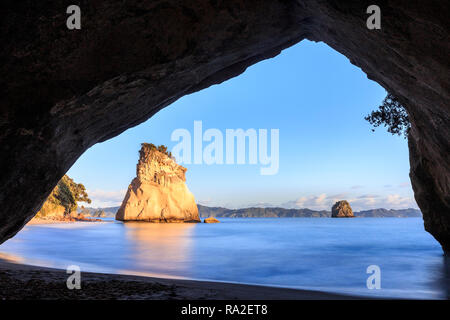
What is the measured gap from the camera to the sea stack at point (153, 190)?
69500 millimetres

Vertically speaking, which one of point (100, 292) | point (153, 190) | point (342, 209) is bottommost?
point (342, 209)

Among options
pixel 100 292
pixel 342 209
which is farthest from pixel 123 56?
pixel 342 209

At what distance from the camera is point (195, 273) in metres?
13.2

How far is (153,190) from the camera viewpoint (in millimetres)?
69625

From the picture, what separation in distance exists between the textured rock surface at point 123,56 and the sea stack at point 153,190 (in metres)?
64.6

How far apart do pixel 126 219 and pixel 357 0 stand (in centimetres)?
7302

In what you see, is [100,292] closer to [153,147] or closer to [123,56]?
[123,56]

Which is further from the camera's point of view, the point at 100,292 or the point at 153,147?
the point at 153,147

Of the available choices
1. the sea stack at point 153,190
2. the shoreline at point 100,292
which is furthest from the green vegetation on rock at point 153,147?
the shoreline at point 100,292

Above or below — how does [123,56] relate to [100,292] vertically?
above

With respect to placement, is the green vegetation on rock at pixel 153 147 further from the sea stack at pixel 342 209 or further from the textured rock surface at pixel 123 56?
the sea stack at pixel 342 209

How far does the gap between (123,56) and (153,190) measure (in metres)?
66.7
